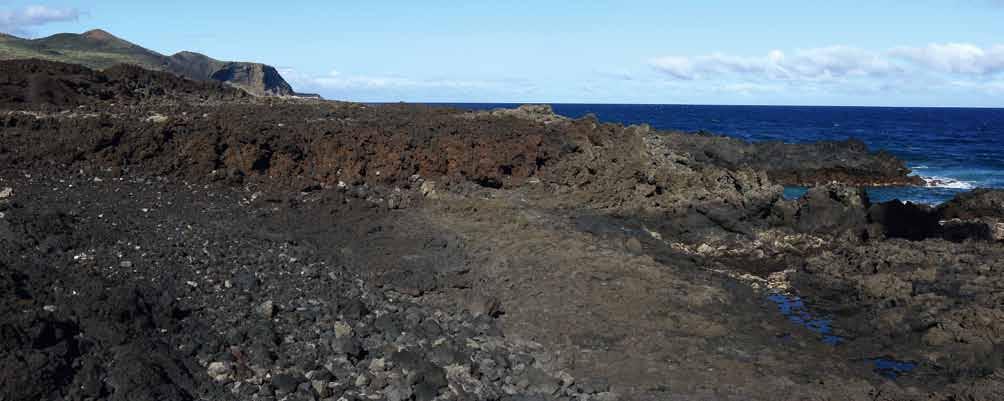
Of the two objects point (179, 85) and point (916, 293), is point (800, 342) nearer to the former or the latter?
point (916, 293)

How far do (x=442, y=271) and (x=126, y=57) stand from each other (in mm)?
45437

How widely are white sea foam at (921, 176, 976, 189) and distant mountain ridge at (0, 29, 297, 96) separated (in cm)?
3190

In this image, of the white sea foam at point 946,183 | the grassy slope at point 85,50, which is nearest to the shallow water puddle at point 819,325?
the white sea foam at point 946,183

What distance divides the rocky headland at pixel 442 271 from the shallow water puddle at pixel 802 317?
2.5 inches

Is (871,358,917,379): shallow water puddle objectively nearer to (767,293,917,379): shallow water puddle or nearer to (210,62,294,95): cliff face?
(767,293,917,379): shallow water puddle

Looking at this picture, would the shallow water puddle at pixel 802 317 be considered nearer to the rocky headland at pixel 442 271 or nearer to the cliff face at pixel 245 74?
the rocky headland at pixel 442 271

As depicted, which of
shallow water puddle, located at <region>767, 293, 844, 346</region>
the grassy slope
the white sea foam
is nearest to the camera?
shallow water puddle, located at <region>767, 293, 844, 346</region>

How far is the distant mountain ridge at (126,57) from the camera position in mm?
44047

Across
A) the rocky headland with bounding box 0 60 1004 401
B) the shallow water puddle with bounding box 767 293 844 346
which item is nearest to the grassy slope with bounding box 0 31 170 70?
the rocky headland with bounding box 0 60 1004 401

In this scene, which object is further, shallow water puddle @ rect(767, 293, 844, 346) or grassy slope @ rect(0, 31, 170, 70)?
grassy slope @ rect(0, 31, 170, 70)

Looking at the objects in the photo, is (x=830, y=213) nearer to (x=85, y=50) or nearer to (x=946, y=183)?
(x=946, y=183)

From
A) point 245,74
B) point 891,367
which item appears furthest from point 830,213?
point 245,74

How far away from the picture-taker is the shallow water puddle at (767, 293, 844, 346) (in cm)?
1057

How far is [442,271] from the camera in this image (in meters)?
12.2
